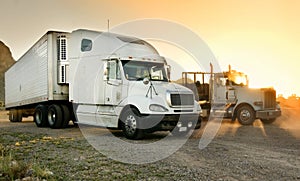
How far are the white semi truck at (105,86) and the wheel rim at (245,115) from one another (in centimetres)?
629

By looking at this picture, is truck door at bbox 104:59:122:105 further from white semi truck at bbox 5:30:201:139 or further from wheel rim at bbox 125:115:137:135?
wheel rim at bbox 125:115:137:135

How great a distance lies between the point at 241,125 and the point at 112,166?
11797 mm

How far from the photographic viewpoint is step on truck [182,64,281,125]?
57.5 feet

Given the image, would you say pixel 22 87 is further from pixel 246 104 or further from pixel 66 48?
pixel 246 104

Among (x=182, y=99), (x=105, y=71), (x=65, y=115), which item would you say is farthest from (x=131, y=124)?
(x=65, y=115)

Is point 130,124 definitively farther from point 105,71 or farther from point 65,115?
point 65,115

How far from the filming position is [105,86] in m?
12.5

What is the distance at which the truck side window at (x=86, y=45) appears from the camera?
44.3 ft

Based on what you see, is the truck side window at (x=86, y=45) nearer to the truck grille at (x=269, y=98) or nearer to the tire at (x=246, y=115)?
the tire at (x=246, y=115)

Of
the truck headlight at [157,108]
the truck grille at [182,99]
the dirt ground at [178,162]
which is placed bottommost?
the dirt ground at [178,162]

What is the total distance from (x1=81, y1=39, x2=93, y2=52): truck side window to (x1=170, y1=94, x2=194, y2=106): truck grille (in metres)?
4.24

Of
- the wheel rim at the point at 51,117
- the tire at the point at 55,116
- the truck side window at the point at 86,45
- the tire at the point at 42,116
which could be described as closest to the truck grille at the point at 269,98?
the truck side window at the point at 86,45

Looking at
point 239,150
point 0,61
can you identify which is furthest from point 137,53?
point 0,61

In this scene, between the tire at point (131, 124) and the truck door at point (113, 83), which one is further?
the truck door at point (113, 83)
